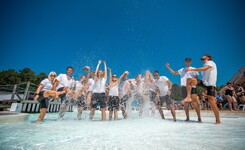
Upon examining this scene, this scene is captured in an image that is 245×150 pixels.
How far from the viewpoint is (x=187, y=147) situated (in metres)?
1.76

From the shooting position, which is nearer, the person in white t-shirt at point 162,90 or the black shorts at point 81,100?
the person in white t-shirt at point 162,90

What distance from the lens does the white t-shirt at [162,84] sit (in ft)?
18.0

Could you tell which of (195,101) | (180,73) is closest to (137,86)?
(180,73)

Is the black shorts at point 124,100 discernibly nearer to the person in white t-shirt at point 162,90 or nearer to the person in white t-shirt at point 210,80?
the person in white t-shirt at point 162,90

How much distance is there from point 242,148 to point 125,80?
5.21m

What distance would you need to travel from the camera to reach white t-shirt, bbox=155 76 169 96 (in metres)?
5.50

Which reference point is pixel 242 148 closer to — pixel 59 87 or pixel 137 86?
pixel 137 86

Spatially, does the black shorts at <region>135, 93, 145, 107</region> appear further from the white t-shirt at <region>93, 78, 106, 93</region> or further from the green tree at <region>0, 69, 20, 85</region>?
the green tree at <region>0, 69, 20, 85</region>

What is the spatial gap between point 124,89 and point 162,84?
6.01 ft

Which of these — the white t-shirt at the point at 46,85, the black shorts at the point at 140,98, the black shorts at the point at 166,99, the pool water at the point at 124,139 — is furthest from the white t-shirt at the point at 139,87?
the white t-shirt at the point at 46,85

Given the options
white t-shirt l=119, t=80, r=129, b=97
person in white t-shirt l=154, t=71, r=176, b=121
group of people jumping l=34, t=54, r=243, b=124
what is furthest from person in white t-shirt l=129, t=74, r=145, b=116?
person in white t-shirt l=154, t=71, r=176, b=121

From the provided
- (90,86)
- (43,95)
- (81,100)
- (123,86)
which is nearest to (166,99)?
(123,86)

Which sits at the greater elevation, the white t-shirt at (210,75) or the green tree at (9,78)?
the green tree at (9,78)

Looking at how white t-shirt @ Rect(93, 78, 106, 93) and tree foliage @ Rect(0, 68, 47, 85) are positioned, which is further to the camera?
tree foliage @ Rect(0, 68, 47, 85)
